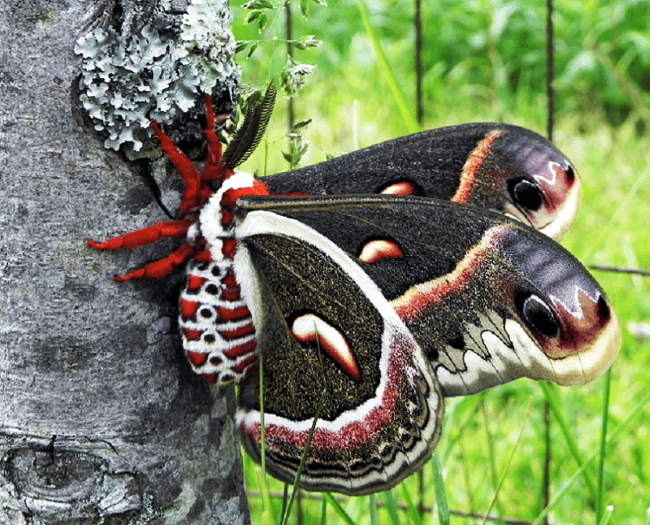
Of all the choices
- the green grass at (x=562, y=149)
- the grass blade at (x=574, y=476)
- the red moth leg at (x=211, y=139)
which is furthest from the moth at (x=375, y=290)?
the grass blade at (x=574, y=476)

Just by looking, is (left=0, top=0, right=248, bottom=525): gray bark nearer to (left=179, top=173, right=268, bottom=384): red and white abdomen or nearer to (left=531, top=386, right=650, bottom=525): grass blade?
(left=179, top=173, right=268, bottom=384): red and white abdomen

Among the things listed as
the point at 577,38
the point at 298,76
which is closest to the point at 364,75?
the point at 577,38

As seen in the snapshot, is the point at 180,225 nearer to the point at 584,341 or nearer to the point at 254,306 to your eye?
the point at 254,306

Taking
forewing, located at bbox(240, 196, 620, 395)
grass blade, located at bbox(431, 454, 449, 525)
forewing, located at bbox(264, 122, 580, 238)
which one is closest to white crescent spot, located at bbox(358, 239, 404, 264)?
forewing, located at bbox(240, 196, 620, 395)

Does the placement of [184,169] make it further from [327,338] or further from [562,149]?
[562,149]

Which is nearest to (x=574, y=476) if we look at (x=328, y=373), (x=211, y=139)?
(x=328, y=373)
